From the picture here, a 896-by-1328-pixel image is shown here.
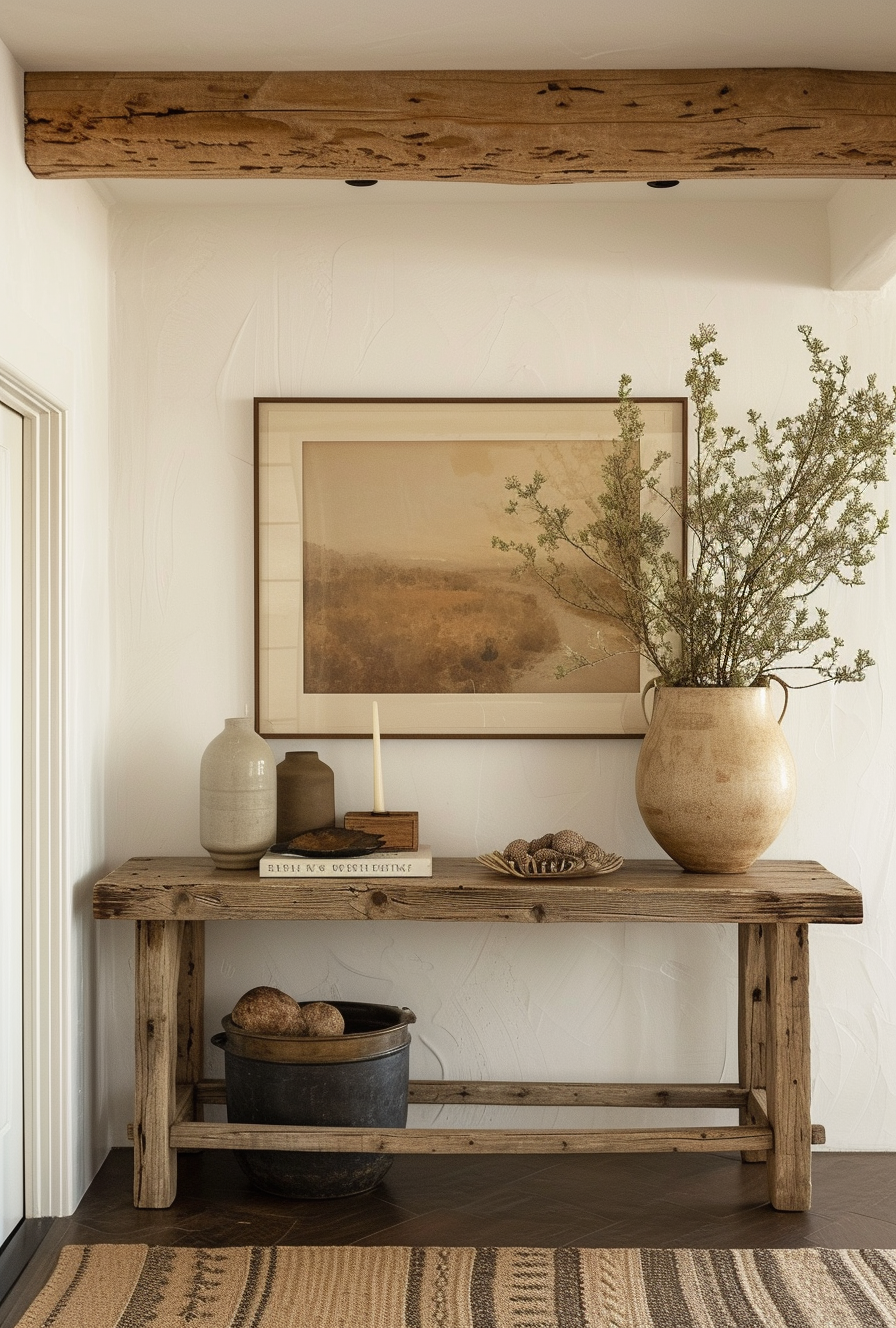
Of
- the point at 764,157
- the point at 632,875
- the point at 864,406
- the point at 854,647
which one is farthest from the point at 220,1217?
the point at 764,157

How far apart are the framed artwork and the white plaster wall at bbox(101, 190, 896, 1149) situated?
0.26 ft

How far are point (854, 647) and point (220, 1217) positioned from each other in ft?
7.30

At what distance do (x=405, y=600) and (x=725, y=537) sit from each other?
2.92 ft

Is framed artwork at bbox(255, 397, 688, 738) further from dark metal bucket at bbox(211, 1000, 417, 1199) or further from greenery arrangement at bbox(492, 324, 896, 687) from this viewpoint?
dark metal bucket at bbox(211, 1000, 417, 1199)

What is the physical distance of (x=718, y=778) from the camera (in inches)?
108

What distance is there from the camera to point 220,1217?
8.77ft

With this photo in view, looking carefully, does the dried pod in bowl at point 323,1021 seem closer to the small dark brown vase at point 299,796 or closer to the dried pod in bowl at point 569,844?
the small dark brown vase at point 299,796

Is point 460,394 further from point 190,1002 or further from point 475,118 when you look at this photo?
point 190,1002

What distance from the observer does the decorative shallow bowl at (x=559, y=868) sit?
272 cm

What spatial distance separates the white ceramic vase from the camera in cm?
283

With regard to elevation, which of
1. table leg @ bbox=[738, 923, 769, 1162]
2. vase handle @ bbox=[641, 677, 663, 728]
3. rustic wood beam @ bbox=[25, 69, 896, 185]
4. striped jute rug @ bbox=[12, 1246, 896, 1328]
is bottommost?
striped jute rug @ bbox=[12, 1246, 896, 1328]

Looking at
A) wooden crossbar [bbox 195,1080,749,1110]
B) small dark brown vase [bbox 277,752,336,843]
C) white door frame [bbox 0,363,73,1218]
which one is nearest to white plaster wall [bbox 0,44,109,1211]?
white door frame [bbox 0,363,73,1218]

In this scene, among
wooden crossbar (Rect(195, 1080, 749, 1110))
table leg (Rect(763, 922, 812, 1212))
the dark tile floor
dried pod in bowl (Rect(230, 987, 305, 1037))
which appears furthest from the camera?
wooden crossbar (Rect(195, 1080, 749, 1110))

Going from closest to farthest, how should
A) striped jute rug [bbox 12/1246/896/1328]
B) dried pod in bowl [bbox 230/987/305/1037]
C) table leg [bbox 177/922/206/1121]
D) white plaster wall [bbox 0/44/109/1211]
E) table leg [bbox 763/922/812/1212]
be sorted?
striped jute rug [bbox 12/1246/896/1328] → white plaster wall [bbox 0/44/109/1211] → table leg [bbox 763/922/812/1212] → dried pod in bowl [bbox 230/987/305/1037] → table leg [bbox 177/922/206/1121]
